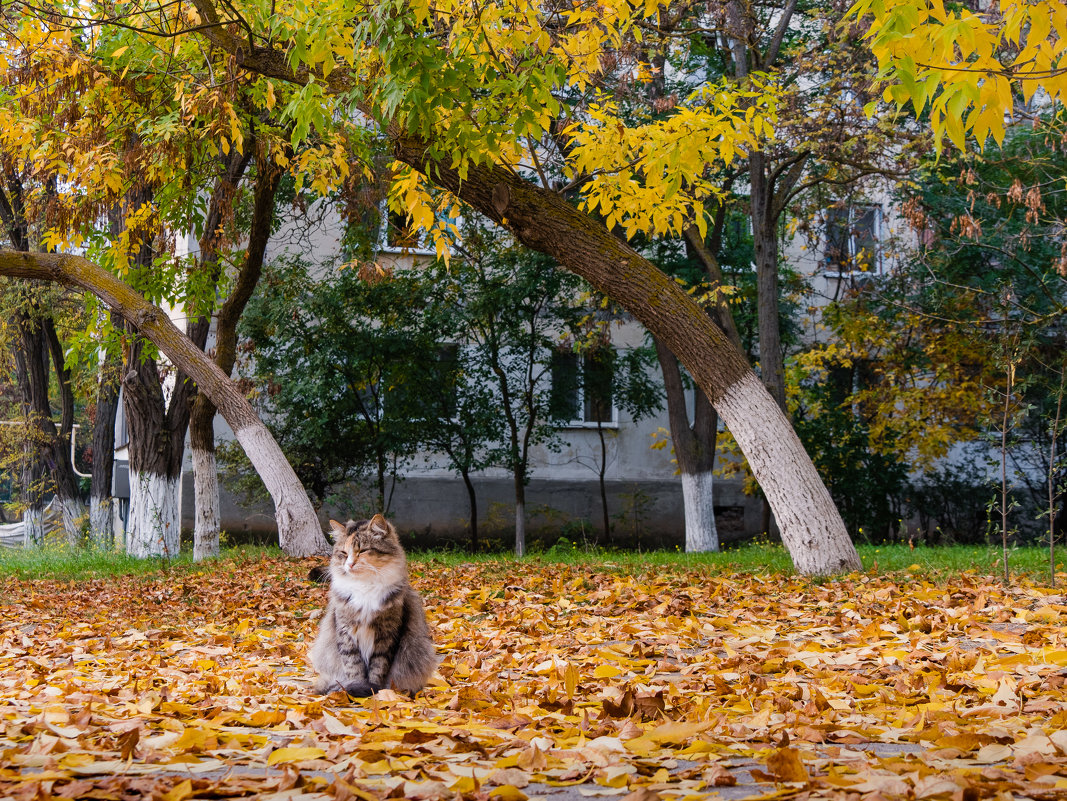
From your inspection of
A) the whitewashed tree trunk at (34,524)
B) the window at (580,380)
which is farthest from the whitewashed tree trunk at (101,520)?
the window at (580,380)

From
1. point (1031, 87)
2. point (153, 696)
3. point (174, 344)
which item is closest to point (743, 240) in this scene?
point (174, 344)

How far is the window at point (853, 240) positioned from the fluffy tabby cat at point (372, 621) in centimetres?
1665

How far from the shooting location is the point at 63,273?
11953 millimetres

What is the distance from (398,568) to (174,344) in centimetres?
816

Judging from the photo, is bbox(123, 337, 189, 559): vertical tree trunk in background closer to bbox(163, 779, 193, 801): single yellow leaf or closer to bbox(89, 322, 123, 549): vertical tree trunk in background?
bbox(89, 322, 123, 549): vertical tree trunk in background

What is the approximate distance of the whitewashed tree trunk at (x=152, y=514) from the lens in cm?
1436

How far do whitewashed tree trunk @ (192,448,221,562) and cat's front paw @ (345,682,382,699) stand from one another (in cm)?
905

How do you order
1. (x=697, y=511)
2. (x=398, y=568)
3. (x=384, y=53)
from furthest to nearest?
1. (x=697, y=511)
2. (x=384, y=53)
3. (x=398, y=568)

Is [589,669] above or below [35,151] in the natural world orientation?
below

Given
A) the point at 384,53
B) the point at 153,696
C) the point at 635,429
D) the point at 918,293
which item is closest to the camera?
the point at 153,696

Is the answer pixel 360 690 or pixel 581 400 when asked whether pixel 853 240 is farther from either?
pixel 360 690

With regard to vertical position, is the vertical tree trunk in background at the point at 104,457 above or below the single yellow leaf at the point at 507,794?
above

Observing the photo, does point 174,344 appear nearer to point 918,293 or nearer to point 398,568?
point 398,568

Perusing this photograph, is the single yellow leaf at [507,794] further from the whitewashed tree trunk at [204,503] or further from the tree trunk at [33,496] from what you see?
the tree trunk at [33,496]
